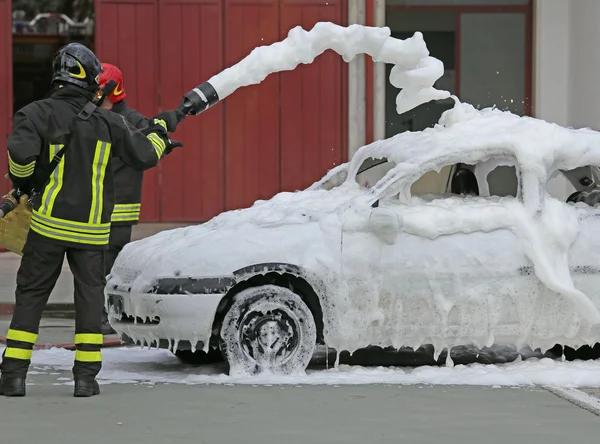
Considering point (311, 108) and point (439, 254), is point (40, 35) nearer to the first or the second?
point (311, 108)

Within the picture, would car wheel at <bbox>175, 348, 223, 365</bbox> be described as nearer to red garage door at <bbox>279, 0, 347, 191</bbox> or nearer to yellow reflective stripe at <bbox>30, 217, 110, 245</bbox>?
yellow reflective stripe at <bbox>30, 217, 110, 245</bbox>

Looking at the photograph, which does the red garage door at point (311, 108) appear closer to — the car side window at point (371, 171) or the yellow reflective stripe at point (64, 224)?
the car side window at point (371, 171)

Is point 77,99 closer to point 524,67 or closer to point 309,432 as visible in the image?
point 309,432

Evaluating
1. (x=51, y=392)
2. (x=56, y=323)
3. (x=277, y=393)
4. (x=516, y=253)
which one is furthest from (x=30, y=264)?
(x=56, y=323)

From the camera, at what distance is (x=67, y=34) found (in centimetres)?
1650

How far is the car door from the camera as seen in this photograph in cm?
794

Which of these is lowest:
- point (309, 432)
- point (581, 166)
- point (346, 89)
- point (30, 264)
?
point (309, 432)

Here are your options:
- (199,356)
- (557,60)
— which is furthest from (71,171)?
(557,60)

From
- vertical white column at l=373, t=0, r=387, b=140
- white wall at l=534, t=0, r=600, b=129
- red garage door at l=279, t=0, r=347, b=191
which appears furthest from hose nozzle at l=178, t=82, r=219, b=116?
white wall at l=534, t=0, r=600, b=129

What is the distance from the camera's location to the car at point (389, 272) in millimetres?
7801

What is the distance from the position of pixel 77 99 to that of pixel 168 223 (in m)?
8.95

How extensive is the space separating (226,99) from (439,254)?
8579 millimetres

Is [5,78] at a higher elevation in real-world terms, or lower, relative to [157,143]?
higher

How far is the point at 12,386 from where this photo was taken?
7188 mm
